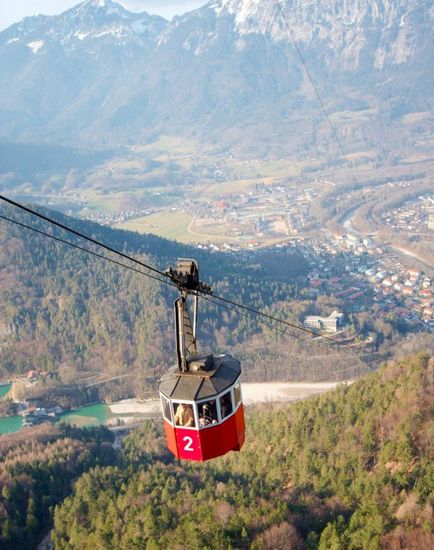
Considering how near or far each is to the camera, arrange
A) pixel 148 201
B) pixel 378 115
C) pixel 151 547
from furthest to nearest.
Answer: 1. pixel 378 115
2. pixel 148 201
3. pixel 151 547

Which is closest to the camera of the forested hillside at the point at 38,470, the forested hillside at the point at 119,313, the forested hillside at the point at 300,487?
the forested hillside at the point at 300,487

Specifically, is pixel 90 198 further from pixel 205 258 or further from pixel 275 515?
pixel 275 515

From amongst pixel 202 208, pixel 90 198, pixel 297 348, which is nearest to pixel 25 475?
pixel 297 348

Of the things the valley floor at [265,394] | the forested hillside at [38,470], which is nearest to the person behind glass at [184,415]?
the forested hillside at [38,470]

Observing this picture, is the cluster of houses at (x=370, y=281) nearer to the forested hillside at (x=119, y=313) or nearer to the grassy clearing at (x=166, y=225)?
the forested hillside at (x=119, y=313)

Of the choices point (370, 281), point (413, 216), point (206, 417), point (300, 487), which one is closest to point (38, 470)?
point (300, 487)

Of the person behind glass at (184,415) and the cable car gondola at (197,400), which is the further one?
the person behind glass at (184,415)

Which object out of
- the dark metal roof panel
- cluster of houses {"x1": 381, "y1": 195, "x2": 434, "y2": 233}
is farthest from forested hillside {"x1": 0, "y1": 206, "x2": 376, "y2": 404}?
the dark metal roof panel

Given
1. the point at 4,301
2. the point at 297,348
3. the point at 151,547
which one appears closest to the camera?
the point at 151,547
